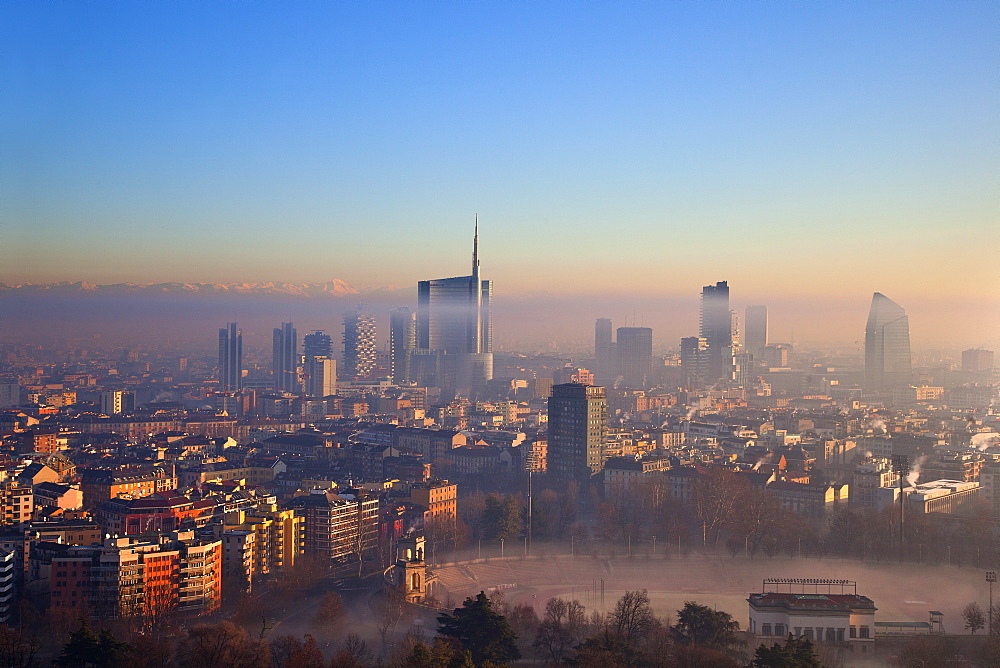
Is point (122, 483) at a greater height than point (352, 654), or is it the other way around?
point (122, 483)

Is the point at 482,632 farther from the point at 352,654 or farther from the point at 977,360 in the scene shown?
the point at 977,360

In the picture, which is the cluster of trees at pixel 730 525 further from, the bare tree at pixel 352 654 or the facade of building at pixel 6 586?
the facade of building at pixel 6 586

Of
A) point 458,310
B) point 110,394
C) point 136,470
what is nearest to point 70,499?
point 136,470

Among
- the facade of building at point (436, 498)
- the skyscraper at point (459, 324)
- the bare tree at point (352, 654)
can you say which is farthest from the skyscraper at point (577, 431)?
the skyscraper at point (459, 324)

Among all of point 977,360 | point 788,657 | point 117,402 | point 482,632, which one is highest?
point 977,360

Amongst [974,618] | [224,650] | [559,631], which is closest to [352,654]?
[224,650]

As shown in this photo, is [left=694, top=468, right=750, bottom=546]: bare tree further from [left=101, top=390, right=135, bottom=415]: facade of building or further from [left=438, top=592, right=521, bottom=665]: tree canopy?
[left=101, top=390, right=135, bottom=415]: facade of building

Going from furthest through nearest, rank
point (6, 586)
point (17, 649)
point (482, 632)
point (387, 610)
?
point (387, 610) < point (6, 586) < point (482, 632) < point (17, 649)
